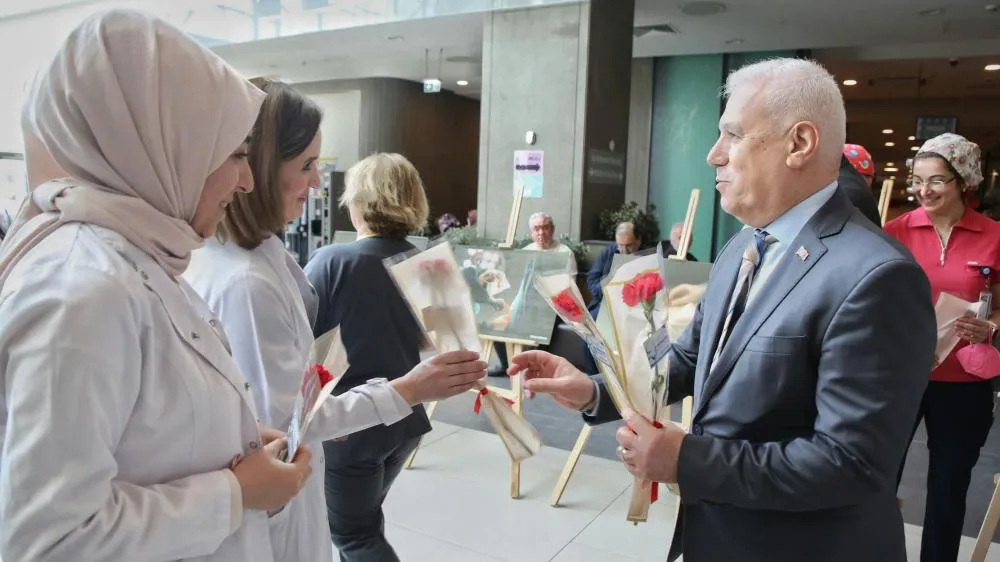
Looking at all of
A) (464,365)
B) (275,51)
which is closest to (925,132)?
(464,365)

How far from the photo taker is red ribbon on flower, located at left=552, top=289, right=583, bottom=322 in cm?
134

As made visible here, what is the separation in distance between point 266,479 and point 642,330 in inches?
27.9

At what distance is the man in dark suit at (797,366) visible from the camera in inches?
42.6

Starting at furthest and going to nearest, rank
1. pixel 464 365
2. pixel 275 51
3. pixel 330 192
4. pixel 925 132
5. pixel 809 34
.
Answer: pixel 330 192 → pixel 275 51 → pixel 809 34 → pixel 925 132 → pixel 464 365

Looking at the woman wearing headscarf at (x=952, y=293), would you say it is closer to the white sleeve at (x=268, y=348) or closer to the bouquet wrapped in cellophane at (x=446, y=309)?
the bouquet wrapped in cellophane at (x=446, y=309)

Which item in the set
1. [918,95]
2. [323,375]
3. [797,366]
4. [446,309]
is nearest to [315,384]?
[323,375]

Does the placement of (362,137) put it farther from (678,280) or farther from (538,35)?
(678,280)

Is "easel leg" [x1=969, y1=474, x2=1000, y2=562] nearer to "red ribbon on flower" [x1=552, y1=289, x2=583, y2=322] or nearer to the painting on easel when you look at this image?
the painting on easel

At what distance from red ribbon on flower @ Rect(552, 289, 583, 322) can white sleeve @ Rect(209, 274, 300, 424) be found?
22.1 inches

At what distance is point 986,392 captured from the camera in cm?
246

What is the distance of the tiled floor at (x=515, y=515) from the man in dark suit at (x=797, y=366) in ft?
5.56

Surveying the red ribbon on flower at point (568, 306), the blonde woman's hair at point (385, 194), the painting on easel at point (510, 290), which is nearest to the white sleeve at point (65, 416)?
the red ribbon on flower at point (568, 306)

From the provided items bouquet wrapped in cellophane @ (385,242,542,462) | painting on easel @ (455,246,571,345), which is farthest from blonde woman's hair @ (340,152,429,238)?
bouquet wrapped in cellophane @ (385,242,542,462)

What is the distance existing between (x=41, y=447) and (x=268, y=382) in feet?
2.12
